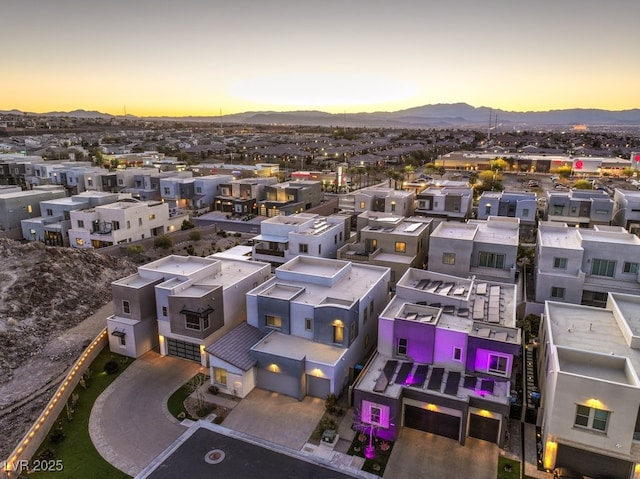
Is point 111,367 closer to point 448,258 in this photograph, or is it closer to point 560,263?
point 448,258

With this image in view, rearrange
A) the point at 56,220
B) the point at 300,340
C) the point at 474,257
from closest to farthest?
the point at 300,340
the point at 474,257
the point at 56,220

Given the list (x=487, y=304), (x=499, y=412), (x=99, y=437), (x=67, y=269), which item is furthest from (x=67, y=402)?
(x=487, y=304)

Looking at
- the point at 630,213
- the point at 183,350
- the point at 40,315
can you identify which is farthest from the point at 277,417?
the point at 630,213

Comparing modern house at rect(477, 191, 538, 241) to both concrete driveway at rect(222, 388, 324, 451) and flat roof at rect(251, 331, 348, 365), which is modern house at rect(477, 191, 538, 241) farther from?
concrete driveway at rect(222, 388, 324, 451)

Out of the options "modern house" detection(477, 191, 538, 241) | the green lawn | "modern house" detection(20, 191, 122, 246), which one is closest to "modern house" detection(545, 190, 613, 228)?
"modern house" detection(477, 191, 538, 241)

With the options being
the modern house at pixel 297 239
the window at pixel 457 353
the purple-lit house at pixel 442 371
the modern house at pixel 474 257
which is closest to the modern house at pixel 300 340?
the purple-lit house at pixel 442 371

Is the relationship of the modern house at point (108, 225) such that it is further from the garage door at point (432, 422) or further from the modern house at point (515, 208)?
the modern house at point (515, 208)
